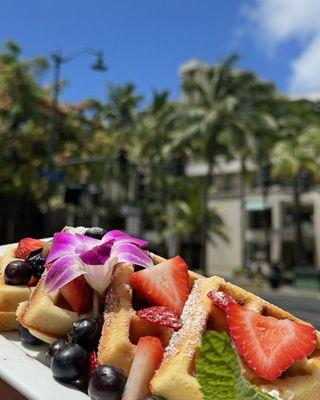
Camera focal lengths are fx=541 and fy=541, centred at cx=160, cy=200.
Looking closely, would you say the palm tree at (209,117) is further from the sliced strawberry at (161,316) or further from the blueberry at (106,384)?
the blueberry at (106,384)

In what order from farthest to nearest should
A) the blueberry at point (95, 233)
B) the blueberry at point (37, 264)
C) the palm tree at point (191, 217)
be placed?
the palm tree at point (191, 217) < the blueberry at point (37, 264) < the blueberry at point (95, 233)

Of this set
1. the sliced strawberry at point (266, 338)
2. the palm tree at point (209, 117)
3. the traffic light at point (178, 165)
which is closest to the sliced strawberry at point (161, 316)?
the sliced strawberry at point (266, 338)

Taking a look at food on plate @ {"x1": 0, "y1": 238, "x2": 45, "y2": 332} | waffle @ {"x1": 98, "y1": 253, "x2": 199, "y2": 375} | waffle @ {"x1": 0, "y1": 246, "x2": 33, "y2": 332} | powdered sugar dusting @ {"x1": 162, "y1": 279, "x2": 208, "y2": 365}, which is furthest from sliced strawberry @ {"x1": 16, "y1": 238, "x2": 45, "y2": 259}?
powdered sugar dusting @ {"x1": 162, "y1": 279, "x2": 208, "y2": 365}

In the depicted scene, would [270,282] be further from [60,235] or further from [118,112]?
[60,235]

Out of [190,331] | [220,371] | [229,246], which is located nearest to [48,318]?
[190,331]

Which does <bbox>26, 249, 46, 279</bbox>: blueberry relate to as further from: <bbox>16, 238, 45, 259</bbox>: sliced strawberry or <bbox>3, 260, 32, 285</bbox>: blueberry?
<bbox>16, 238, 45, 259</bbox>: sliced strawberry

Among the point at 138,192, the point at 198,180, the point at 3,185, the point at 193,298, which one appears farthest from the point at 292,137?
the point at 193,298
